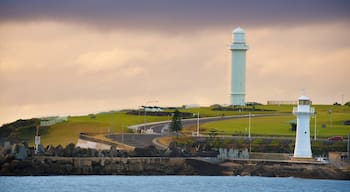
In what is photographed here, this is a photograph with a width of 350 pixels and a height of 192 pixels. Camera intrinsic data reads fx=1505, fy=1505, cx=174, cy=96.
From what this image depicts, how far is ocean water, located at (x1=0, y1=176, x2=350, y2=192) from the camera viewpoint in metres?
104

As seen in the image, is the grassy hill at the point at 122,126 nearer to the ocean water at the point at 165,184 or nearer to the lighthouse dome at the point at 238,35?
the lighthouse dome at the point at 238,35

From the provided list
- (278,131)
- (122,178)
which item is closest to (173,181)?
(122,178)

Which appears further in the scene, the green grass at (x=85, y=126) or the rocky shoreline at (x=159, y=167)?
the green grass at (x=85, y=126)

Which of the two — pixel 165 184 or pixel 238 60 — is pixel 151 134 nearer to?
pixel 165 184

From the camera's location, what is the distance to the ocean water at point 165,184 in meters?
104

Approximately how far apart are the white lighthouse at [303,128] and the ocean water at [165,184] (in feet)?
7.56

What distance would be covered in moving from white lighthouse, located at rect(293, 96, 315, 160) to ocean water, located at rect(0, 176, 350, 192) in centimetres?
230

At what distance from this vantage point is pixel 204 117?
154625mm

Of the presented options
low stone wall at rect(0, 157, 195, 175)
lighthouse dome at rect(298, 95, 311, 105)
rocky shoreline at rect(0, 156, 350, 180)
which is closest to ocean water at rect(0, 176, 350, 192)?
rocky shoreline at rect(0, 156, 350, 180)

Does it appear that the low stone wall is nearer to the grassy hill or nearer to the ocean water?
the ocean water

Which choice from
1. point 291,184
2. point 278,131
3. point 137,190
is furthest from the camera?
point 278,131

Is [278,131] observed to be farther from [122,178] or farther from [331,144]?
[122,178]

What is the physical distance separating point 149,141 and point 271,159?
13.3m

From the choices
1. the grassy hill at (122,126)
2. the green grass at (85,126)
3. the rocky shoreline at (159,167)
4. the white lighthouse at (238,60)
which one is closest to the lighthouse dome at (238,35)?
the white lighthouse at (238,60)
